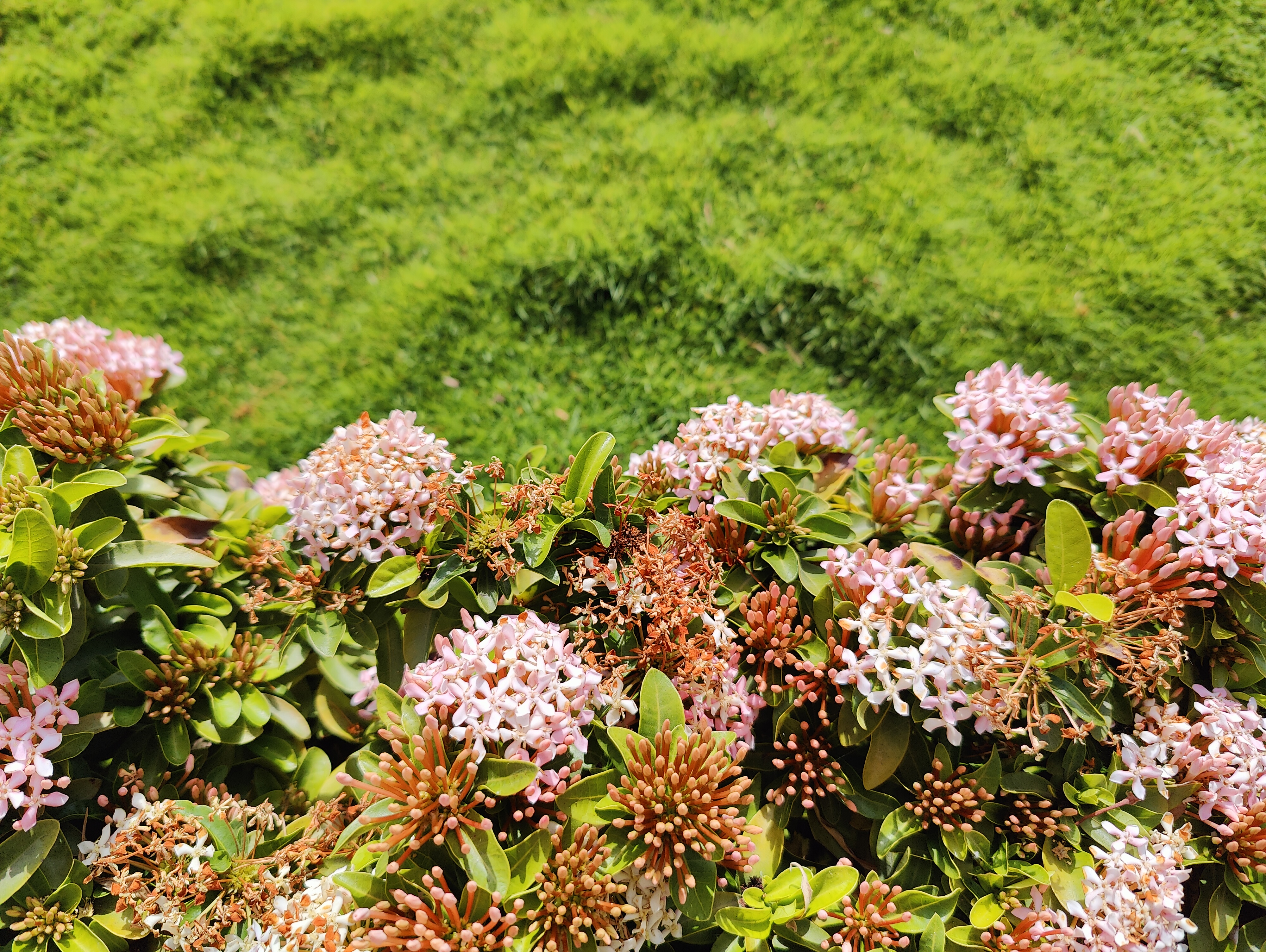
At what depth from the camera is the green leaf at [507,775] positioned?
5.71 feet

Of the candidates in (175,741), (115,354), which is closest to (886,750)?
(175,741)

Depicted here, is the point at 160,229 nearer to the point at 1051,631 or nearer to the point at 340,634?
the point at 340,634

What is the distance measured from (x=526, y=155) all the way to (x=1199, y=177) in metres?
4.09

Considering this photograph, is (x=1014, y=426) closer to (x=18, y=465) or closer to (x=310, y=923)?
(x=310, y=923)

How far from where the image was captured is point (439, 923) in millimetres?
1700

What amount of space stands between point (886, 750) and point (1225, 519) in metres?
1.08

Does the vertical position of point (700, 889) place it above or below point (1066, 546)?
below

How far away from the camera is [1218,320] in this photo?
404 cm

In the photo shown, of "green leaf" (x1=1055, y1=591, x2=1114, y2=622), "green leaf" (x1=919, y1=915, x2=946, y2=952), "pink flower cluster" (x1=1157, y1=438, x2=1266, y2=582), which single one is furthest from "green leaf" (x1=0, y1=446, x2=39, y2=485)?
"pink flower cluster" (x1=1157, y1=438, x2=1266, y2=582)

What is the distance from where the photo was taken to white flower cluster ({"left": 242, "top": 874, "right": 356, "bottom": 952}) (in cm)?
182

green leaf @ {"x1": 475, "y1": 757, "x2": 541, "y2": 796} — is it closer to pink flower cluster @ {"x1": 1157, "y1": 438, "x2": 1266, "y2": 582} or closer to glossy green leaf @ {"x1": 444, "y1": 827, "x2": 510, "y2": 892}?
glossy green leaf @ {"x1": 444, "y1": 827, "x2": 510, "y2": 892}

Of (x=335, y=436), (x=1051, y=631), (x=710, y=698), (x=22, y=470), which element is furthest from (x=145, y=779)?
(x=1051, y=631)

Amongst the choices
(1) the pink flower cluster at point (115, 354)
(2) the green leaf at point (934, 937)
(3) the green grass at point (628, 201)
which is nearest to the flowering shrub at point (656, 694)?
(2) the green leaf at point (934, 937)

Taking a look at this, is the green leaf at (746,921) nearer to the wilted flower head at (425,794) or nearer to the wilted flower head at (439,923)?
the wilted flower head at (439,923)
